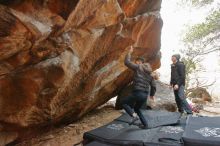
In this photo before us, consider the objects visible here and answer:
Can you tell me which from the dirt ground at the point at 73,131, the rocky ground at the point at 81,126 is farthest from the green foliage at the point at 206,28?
the dirt ground at the point at 73,131

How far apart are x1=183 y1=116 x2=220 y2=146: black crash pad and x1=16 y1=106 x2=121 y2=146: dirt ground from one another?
2845 mm

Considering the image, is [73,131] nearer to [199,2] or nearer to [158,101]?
[158,101]

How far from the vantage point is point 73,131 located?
7.88 metres

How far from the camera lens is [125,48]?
9.14 metres

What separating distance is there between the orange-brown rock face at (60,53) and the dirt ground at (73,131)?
1.20 feet

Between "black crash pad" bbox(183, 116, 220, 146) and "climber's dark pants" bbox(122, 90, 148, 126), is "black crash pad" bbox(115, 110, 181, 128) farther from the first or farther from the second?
"black crash pad" bbox(183, 116, 220, 146)

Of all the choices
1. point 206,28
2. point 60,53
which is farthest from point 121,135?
point 206,28

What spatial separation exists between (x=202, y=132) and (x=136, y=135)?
5.02 feet

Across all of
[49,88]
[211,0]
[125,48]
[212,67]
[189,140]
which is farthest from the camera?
[212,67]

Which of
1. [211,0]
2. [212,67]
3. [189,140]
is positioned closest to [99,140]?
[189,140]

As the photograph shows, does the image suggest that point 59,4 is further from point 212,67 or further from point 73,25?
point 212,67

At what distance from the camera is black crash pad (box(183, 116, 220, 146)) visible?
211 inches

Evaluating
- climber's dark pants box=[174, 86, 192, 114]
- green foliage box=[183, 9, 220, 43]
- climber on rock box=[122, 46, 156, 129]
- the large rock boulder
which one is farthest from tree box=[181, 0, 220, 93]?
climber on rock box=[122, 46, 156, 129]

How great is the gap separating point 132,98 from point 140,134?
1106 mm
